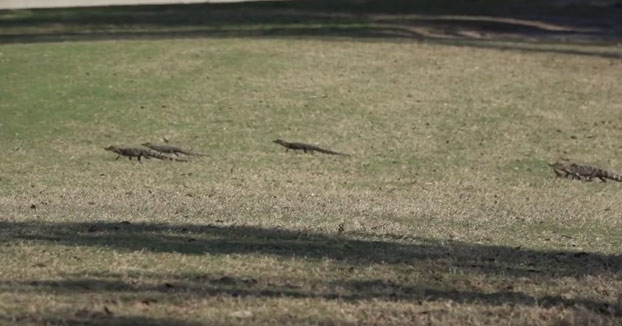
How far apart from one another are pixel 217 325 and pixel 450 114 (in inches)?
514

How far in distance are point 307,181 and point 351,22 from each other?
14.8m

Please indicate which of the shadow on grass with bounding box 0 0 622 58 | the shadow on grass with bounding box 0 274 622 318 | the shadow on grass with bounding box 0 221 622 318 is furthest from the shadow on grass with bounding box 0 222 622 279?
the shadow on grass with bounding box 0 0 622 58

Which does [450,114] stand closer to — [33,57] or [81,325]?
[33,57]

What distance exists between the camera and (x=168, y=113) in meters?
18.5

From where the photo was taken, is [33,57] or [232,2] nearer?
[33,57]

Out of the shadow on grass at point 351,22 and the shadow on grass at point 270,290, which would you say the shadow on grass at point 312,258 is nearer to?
the shadow on grass at point 270,290

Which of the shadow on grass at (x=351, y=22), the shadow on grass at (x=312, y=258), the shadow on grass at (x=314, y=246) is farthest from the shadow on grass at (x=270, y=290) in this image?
the shadow on grass at (x=351, y=22)

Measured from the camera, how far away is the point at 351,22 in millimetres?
29094

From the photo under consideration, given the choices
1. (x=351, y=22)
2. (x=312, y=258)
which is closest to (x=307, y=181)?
(x=312, y=258)

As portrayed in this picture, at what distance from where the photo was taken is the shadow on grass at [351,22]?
26.4m

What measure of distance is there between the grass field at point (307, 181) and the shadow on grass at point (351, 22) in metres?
0.26

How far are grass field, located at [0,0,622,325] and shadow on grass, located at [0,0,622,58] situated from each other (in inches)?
10.1

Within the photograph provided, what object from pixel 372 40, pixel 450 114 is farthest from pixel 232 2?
pixel 450 114

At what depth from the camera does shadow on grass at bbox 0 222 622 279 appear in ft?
27.8
